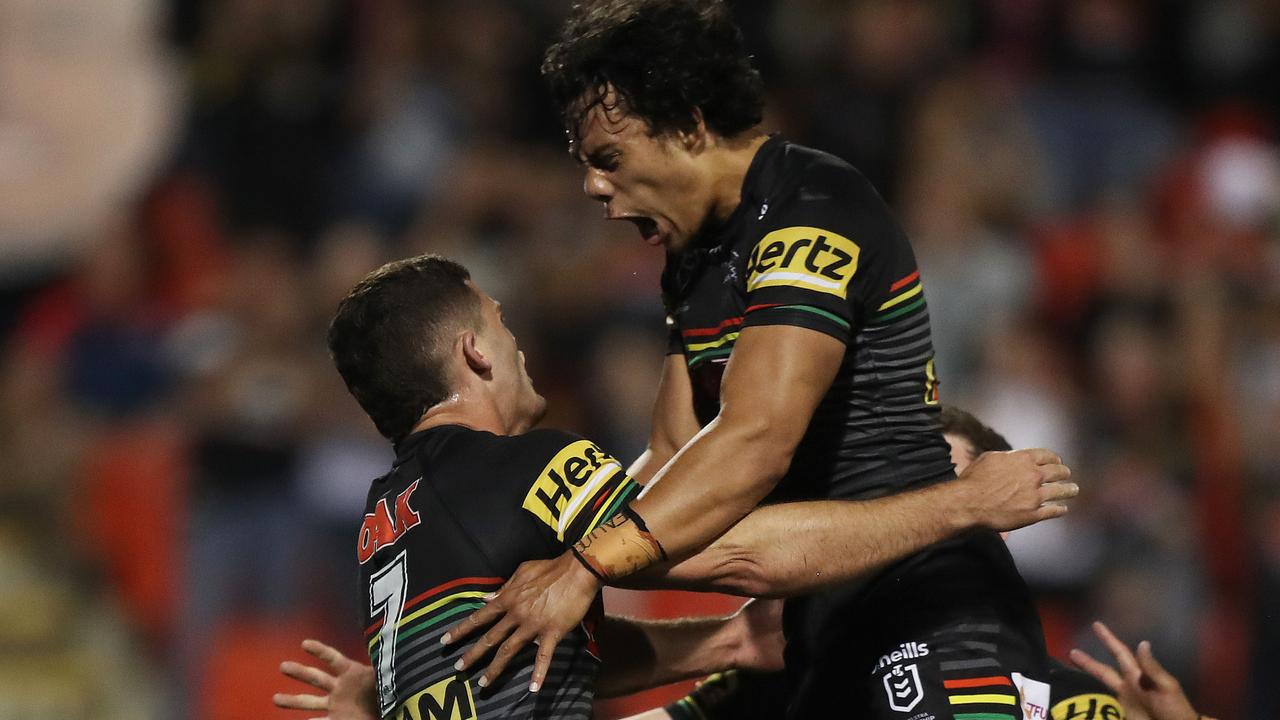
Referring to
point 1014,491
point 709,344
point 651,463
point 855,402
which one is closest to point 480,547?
point 709,344

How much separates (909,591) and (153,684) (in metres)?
5.98

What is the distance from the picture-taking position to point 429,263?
378 cm

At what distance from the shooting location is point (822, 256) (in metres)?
3.55

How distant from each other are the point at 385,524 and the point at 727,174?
4.03 feet

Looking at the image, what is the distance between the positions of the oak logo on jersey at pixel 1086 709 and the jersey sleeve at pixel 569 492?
1633mm

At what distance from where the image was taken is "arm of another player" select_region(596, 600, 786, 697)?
4.26 metres

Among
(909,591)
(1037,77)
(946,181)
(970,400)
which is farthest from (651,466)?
(1037,77)

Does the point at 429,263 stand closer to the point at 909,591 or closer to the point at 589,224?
the point at 909,591

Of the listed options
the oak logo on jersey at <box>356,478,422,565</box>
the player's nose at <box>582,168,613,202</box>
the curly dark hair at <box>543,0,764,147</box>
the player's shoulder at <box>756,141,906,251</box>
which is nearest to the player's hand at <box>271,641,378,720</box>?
the oak logo on jersey at <box>356,478,422,565</box>

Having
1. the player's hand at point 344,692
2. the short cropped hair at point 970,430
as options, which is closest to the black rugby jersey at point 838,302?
the short cropped hair at point 970,430

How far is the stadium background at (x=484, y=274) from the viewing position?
8367mm

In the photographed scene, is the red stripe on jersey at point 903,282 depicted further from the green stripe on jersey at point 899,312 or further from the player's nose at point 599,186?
the player's nose at point 599,186

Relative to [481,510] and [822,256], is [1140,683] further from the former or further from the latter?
[481,510]

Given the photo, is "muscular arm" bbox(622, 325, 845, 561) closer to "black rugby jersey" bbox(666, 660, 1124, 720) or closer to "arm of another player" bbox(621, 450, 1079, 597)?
"arm of another player" bbox(621, 450, 1079, 597)
